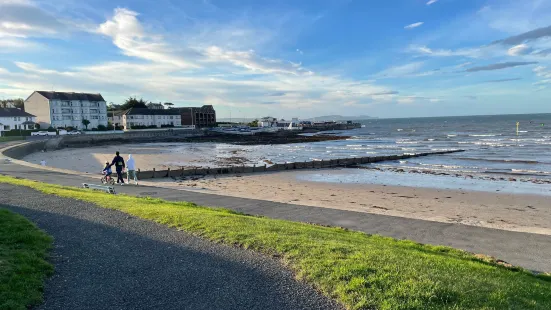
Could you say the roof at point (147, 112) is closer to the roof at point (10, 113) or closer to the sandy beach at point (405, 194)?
the roof at point (10, 113)

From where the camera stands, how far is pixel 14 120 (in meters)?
78.8

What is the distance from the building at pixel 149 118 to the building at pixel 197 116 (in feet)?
14.9

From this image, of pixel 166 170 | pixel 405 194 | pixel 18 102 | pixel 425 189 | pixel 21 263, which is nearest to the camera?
pixel 21 263

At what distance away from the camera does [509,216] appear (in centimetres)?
1420

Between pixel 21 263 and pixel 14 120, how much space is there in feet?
298

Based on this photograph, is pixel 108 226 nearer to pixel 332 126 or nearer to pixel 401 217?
pixel 401 217

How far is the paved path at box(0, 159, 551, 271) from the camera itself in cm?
915

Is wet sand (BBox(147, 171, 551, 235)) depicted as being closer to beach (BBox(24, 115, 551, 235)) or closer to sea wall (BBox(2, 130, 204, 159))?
beach (BBox(24, 115, 551, 235))

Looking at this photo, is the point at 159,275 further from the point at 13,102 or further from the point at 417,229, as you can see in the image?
the point at 13,102

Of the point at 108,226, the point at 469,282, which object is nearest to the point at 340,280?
the point at 469,282

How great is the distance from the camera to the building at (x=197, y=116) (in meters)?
126

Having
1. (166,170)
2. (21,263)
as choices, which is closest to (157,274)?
(21,263)

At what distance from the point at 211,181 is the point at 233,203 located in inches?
359

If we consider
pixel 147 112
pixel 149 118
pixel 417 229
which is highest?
pixel 147 112
